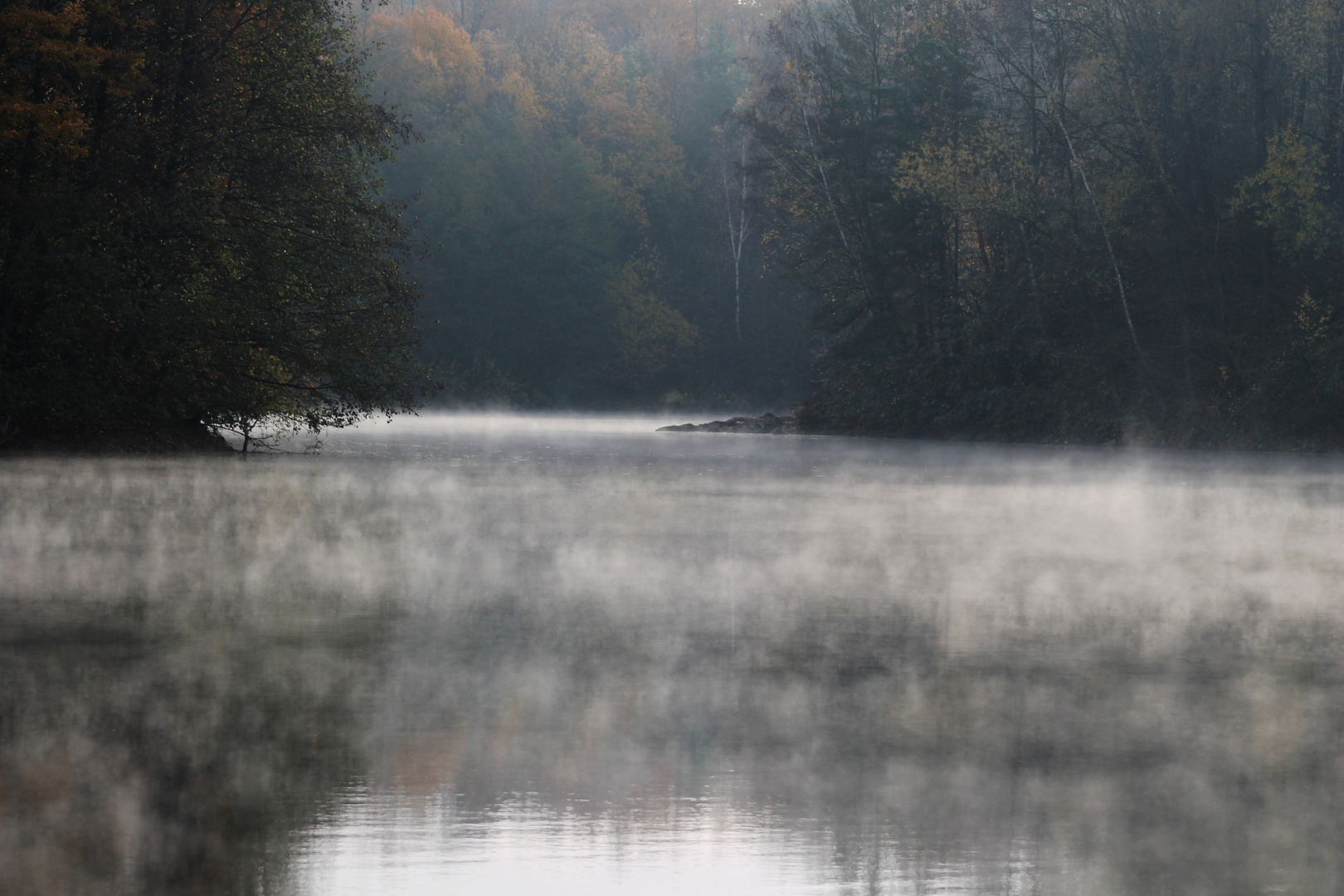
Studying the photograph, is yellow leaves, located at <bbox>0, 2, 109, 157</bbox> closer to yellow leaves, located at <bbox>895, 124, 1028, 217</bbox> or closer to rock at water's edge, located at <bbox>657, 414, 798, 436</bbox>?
yellow leaves, located at <bbox>895, 124, 1028, 217</bbox>

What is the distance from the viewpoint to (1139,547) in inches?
483

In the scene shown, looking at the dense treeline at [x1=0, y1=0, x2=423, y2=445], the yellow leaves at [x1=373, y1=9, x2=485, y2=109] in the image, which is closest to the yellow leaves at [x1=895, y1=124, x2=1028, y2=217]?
the dense treeline at [x1=0, y1=0, x2=423, y2=445]

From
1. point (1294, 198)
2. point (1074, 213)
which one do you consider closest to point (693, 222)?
point (1074, 213)

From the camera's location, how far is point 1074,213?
141ft

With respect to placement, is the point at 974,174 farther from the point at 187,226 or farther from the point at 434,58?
the point at 434,58

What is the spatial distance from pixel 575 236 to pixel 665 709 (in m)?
75.6

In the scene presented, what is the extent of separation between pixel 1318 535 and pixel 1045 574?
424cm

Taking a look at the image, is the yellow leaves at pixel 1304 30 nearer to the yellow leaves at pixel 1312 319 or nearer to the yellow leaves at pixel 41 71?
the yellow leaves at pixel 1312 319

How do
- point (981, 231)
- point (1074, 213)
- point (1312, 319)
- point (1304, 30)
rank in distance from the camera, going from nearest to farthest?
point (1312, 319), point (1304, 30), point (1074, 213), point (981, 231)

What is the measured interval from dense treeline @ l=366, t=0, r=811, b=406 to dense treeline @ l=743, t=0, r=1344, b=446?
2613 centimetres

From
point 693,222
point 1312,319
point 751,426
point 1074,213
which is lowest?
point 751,426

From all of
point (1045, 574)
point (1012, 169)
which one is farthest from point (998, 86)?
point (1045, 574)

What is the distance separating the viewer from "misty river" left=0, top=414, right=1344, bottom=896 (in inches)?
153

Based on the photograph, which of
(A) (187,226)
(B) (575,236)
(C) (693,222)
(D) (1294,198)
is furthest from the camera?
(C) (693,222)
